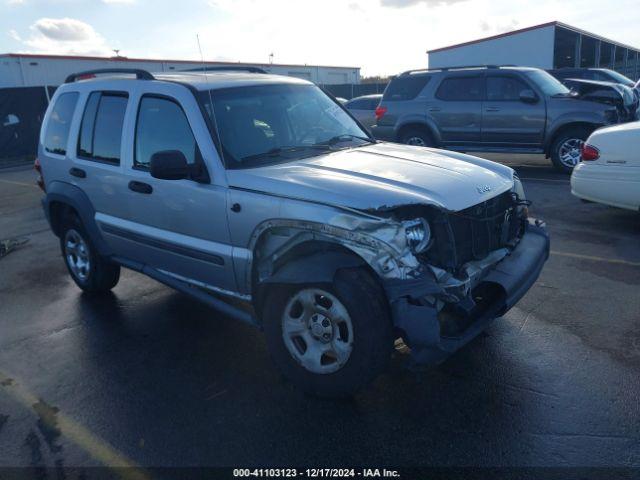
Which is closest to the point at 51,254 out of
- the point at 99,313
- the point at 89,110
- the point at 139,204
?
the point at 99,313

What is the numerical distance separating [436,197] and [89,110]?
344cm

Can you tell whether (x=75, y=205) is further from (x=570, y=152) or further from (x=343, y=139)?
(x=570, y=152)

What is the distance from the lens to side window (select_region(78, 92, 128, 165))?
4.67m

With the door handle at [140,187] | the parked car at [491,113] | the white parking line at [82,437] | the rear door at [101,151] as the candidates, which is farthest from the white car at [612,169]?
the white parking line at [82,437]

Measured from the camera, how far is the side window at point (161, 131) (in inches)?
160

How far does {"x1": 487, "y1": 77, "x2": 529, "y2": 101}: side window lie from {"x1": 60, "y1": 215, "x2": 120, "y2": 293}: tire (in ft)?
27.6

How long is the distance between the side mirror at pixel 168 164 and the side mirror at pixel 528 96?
8.67 metres

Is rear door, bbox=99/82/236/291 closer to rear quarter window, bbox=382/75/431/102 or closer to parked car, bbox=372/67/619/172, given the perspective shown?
parked car, bbox=372/67/619/172

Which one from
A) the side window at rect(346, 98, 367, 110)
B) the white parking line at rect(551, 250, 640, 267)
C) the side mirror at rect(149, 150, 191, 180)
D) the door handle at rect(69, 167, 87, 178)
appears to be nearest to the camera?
the side mirror at rect(149, 150, 191, 180)

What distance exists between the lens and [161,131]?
4289 mm

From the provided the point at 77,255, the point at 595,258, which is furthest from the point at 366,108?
the point at 77,255

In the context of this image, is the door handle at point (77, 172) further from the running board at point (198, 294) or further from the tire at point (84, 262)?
the running board at point (198, 294)

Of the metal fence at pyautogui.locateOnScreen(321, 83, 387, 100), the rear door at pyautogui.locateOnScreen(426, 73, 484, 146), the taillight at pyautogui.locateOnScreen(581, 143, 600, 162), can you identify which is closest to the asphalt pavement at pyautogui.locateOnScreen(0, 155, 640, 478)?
the taillight at pyautogui.locateOnScreen(581, 143, 600, 162)

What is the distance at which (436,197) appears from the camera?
3.27 metres
